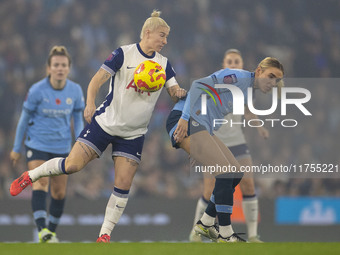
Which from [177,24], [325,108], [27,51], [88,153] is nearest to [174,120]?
[88,153]

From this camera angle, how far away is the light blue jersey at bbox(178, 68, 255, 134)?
6.14m

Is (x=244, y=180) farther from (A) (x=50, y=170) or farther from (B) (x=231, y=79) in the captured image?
(A) (x=50, y=170)

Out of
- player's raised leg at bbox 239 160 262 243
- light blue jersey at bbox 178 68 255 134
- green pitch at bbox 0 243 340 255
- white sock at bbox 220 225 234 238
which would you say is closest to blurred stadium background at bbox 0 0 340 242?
player's raised leg at bbox 239 160 262 243

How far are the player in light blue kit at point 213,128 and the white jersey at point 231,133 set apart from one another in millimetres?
1347

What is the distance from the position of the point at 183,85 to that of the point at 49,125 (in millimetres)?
6117

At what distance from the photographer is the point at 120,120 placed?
6.22m

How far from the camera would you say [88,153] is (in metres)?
6.17

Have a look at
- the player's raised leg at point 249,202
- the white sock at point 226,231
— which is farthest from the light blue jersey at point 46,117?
the white sock at point 226,231

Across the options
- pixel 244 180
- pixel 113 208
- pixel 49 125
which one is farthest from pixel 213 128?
pixel 49 125

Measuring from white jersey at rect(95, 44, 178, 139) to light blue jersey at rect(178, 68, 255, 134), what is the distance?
1.18ft

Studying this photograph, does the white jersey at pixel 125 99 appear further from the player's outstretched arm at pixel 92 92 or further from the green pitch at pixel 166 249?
the green pitch at pixel 166 249

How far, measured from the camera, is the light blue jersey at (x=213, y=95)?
6145 mm

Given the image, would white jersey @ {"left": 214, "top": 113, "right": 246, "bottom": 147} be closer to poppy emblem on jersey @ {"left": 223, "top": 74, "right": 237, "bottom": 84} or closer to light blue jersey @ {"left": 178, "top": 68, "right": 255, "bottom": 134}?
light blue jersey @ {"left": 178, "top": 68, "right": 255, "bottom": 134}

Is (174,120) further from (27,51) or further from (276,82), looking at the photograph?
(27,51)
